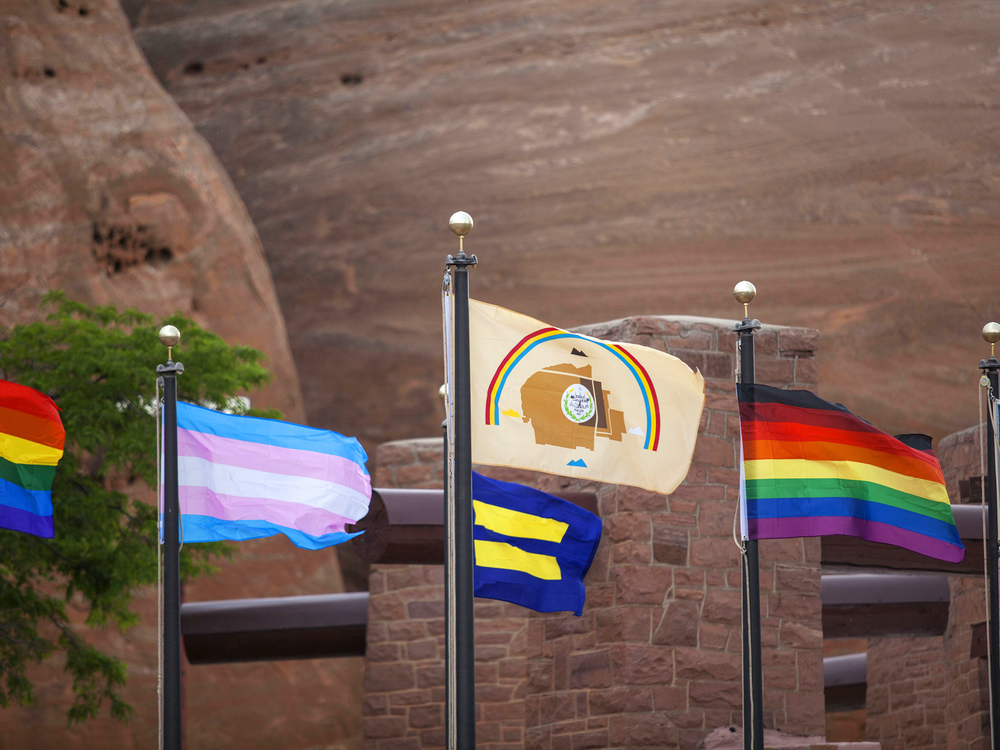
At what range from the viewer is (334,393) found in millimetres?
23688

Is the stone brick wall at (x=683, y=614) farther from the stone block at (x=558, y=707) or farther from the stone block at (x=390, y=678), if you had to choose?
the stone block at (x=390, y=678)

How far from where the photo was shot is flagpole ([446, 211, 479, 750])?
699 cm

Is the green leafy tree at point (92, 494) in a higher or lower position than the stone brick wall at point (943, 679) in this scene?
higher

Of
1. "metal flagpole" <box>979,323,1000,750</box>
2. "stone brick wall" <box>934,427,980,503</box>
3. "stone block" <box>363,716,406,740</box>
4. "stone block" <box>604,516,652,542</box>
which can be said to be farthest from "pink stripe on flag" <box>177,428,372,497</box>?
"stone brick wall" <box>934,427,980,503</box>

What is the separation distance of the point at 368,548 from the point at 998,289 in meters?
15.5

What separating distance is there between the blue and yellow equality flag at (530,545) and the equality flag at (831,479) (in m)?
1.22

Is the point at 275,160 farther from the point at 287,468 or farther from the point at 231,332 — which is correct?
the point at 287,468

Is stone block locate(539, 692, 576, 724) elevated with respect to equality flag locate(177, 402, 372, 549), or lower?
lower

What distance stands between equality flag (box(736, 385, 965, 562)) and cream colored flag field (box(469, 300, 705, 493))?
21.0 inches

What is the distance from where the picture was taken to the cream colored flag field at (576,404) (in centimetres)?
800

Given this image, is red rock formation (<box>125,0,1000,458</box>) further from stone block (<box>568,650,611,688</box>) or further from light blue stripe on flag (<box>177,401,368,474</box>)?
light blue stripe on flag (<box>177,401,368,474</box>)

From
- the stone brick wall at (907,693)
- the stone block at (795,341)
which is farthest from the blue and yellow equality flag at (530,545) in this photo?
the stone brick wall at (907,693)

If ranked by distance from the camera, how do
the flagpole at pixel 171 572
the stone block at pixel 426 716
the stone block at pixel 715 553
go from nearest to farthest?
the flagpole at pixel 171 572, the stone block at pixel 715 553, the stone block at pixel 426 716

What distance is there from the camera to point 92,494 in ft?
45.7
